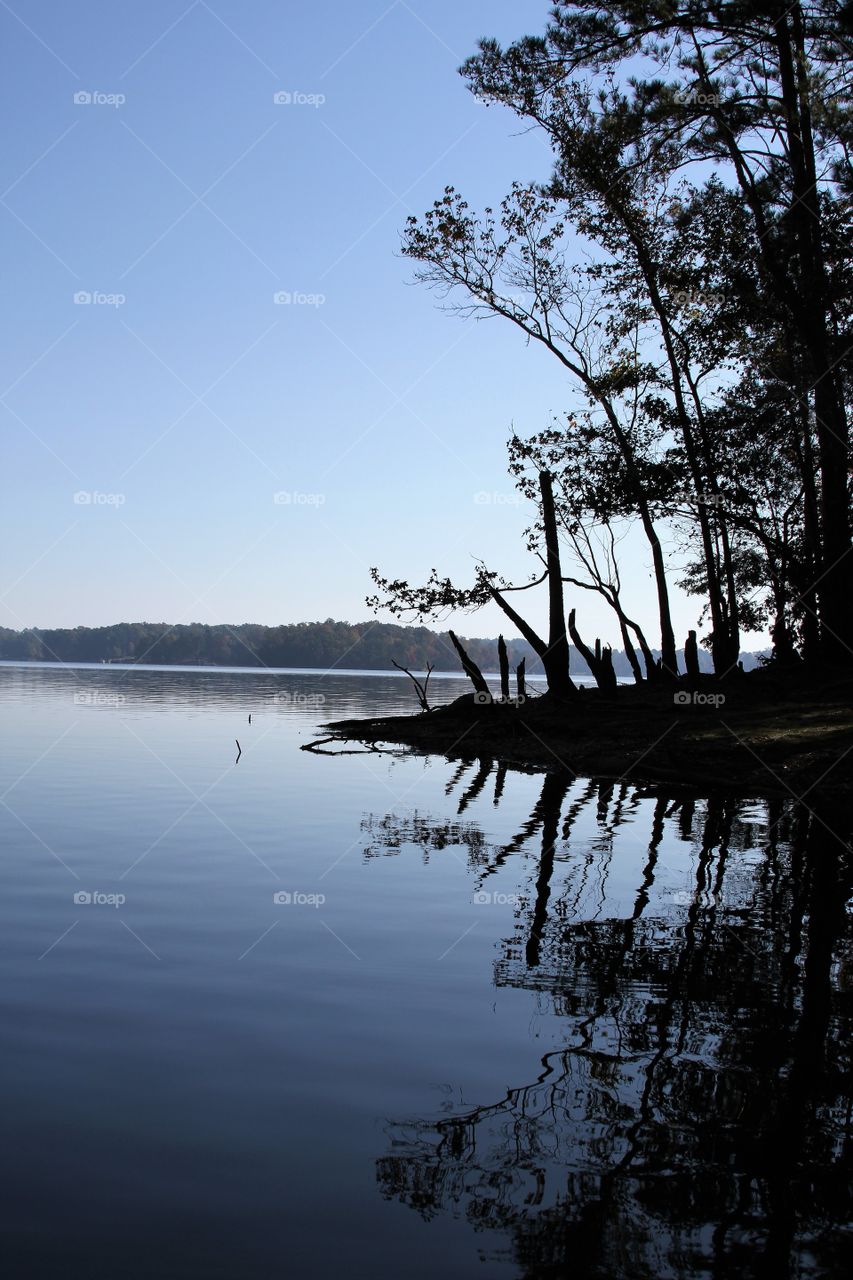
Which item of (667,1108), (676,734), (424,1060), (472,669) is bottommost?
(424,1060)

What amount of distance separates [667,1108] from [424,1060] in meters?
1.84

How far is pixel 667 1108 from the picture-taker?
7.07m

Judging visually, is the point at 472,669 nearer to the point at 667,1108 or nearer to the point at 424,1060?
the point at 424,1060

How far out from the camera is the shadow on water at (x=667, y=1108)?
5523 mm

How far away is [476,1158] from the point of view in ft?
20.9

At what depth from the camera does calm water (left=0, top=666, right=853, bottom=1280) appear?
218 inches

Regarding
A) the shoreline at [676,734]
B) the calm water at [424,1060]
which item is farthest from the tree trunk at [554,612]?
the calm water at [424,1060]

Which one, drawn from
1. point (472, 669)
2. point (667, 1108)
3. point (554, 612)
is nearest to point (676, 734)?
point (554, 612)

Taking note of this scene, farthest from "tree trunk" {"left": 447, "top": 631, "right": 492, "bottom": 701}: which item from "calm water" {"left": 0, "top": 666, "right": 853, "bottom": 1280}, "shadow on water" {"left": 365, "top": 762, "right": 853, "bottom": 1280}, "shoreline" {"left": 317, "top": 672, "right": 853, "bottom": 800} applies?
"shadow on water" {"left": 365, "top": 762, "right": 853, "bottom": 1280}

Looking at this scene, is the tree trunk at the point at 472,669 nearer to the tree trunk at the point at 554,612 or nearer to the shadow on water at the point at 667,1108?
the tree trunk at the point at 554,612

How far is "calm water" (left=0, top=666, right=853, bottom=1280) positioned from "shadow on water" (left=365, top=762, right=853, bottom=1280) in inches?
1.0

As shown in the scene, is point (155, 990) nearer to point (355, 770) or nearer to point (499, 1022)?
point (499, 1022)

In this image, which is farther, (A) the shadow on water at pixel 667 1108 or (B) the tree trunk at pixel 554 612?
(B) the tree trunk at pixel 554 612

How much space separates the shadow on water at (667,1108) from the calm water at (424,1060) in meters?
0.02
